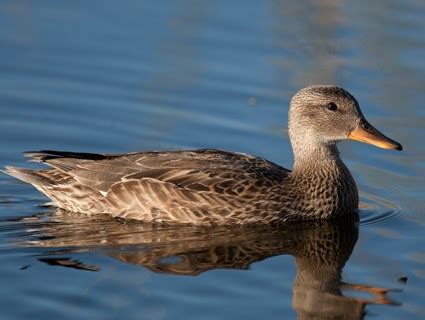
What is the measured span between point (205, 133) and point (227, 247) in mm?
2801

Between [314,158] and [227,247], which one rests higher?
[314,158]

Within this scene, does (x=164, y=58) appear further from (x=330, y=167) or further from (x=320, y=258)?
(x=320, y=258)

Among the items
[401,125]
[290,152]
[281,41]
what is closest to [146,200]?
[290,152]

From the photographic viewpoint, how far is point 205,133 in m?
14.4

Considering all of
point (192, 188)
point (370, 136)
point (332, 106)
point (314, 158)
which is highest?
point (332, 106)

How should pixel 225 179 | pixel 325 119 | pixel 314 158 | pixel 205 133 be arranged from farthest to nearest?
1. pixel 205 133
2. pixel 314 158
3. pixel 325 119
4. pixel 225 179

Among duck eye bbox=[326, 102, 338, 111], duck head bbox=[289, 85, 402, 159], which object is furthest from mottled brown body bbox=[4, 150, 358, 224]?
duck eye bbox=[326, 102, 338, 111]

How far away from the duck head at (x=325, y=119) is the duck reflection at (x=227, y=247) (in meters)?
0.84

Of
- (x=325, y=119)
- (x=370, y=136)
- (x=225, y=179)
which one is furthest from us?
(x=325, y=119)

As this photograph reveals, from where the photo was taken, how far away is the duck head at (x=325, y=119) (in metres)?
12.9

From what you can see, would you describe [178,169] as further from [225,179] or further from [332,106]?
[332,106]

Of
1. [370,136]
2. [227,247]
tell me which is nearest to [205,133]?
[370,136]

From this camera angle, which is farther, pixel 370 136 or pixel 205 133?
pixel 205 133

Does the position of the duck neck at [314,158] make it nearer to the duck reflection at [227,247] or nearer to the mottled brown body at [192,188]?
the mottled brown body at [192,188]
